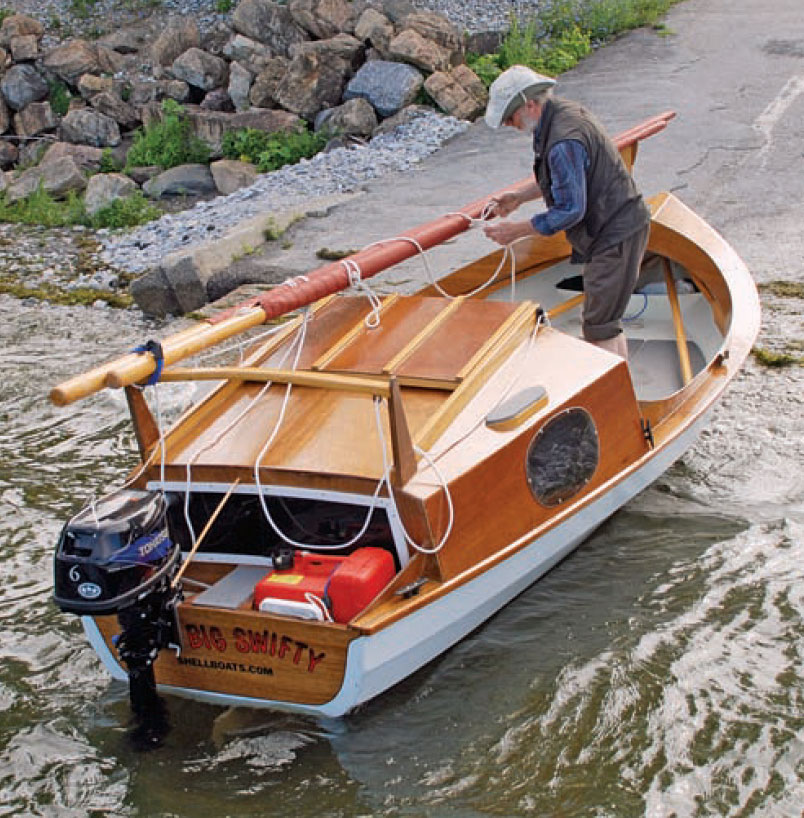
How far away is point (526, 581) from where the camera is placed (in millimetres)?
5590

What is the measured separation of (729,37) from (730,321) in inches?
385

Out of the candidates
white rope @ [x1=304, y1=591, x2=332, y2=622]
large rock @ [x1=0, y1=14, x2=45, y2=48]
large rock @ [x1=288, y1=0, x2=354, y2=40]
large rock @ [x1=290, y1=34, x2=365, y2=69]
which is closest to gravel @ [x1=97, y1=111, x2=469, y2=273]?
large rock @ [x1=290, y1=34, x2=365, y2=69]

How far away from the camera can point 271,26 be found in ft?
51.5

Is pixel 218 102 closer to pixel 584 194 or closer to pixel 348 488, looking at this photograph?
pixel 584 194

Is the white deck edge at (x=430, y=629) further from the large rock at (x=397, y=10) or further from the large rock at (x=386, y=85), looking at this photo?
the large rock at (x=397, y=10)

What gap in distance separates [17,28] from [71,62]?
138 cm

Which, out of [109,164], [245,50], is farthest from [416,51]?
[109,164]

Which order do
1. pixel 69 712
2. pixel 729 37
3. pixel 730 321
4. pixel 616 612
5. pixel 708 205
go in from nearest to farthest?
1. pixel 69 712
2. pixel 616 612
3. pixel 730 321
4. pixel 708 205
5. pixel 729 37

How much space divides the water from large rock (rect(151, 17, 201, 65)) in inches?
447

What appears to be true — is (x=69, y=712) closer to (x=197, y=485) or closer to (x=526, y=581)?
(x=197, y=485)

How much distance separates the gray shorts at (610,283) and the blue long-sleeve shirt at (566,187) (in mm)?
387

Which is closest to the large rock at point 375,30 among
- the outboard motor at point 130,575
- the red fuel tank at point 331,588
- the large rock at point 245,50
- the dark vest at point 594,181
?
the large rock at point 245,50

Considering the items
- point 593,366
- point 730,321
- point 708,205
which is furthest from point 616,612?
point 708,205

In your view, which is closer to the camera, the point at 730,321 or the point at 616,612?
the point at 616,612
